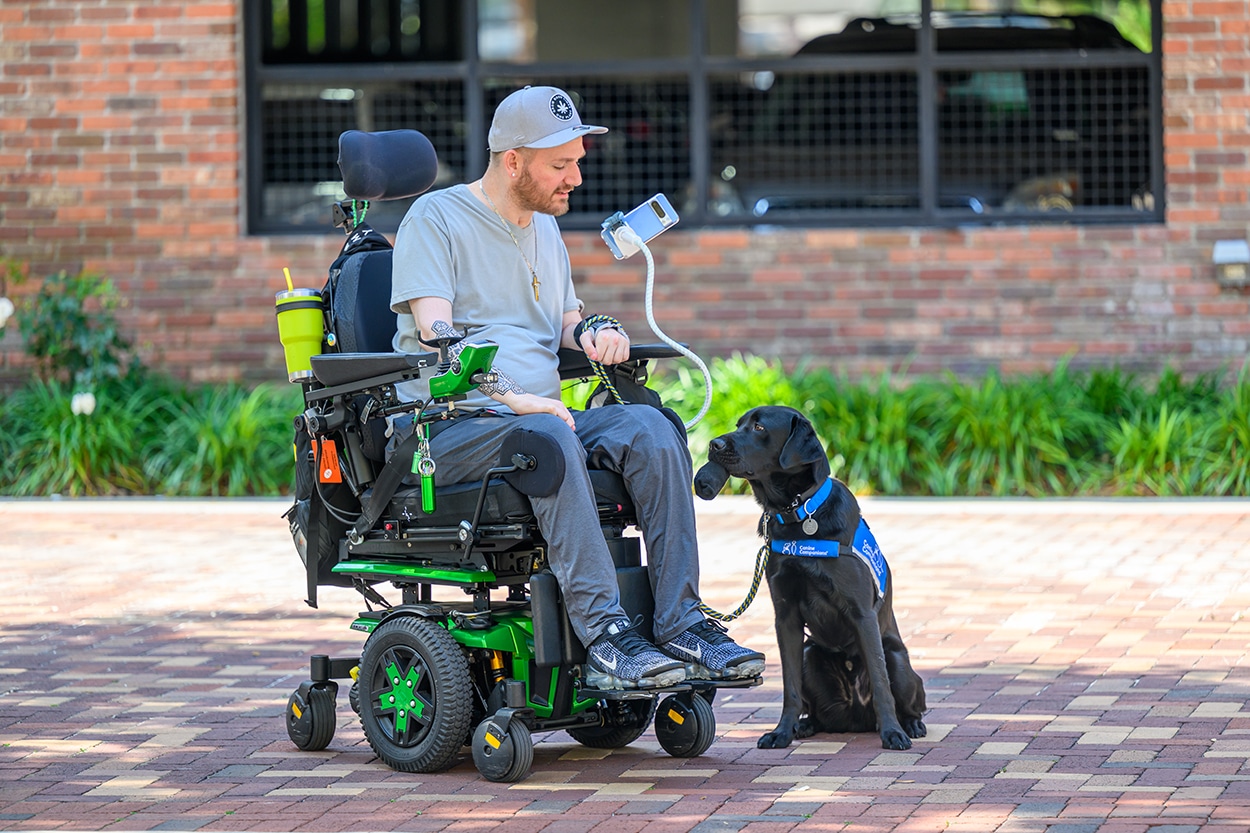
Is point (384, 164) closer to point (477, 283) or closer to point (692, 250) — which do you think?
point (477, 283)

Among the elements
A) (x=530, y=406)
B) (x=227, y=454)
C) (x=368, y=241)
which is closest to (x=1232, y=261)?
(x=227, y=454)

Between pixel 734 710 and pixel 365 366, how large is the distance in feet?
5.50

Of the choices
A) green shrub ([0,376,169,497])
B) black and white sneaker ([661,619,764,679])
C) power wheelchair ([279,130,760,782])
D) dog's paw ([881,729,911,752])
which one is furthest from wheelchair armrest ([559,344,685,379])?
green shrub ([0,376,169,497])

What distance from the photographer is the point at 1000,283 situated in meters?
11.2

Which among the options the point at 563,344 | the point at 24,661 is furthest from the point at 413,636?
the point at 24,661

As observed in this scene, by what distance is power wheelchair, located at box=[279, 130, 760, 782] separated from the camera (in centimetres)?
469

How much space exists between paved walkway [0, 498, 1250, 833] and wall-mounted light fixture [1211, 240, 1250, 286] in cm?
231

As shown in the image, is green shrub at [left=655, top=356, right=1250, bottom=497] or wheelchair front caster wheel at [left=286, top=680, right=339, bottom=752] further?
green shrub at [left=655, top=356, right=1250, bottom=497]

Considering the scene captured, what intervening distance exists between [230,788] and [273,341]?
23.7 ft

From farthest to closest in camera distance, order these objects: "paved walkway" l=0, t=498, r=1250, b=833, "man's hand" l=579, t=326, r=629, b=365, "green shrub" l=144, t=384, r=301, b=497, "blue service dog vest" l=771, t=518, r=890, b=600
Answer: "green shrub" l=144, t=384, r=301, b=497, "man's hand" l=579, t=326, r=629, b=365, "blue service dog vest" l=771, t=518, r=890, b=600, "paved walkway" l=0, t=498, r=1250, b=833

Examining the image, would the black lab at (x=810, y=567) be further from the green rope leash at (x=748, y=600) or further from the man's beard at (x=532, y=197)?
the man's beard at (x=532, y=197)

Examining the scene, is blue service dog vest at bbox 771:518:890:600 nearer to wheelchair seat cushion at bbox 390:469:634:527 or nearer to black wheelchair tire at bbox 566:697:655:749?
wheelchair seat cushion at bbox 390:469:634:527

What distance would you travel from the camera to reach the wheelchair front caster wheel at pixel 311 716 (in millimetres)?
5074

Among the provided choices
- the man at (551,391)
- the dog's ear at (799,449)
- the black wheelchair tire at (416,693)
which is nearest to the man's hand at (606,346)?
the man at (551,391)
